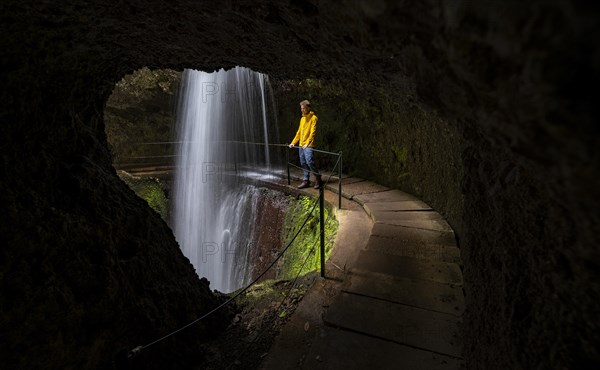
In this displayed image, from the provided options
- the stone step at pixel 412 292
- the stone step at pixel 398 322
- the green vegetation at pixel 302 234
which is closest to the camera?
the stone step at pixel 398 322

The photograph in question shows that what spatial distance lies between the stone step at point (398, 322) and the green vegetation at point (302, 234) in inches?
103

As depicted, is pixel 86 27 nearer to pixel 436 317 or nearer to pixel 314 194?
pixel 436 317

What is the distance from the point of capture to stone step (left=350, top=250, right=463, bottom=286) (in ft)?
10.9

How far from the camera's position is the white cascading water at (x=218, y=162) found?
9.08 m

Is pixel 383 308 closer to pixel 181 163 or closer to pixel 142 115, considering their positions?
pixel 181 163

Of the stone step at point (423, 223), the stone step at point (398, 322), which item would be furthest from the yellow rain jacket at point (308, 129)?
the stone step at point (398, 322)

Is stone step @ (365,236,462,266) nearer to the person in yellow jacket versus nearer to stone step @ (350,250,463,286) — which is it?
stone step @ (350,250,463,286)

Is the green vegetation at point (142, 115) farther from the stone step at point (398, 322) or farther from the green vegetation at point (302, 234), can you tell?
the stone step at point (398, 322)

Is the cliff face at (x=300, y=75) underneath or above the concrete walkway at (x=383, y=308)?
above

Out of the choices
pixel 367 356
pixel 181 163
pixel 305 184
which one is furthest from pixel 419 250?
pixel 181 163

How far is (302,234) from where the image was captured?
21.9 ft

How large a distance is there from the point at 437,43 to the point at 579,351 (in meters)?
1.02

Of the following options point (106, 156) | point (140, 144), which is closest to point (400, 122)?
point (106, 156)

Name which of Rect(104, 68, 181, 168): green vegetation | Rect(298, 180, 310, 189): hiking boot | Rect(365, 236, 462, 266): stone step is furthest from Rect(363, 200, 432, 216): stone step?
Rect(104, 68, 181, 168): green vegetation
